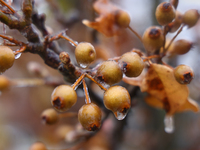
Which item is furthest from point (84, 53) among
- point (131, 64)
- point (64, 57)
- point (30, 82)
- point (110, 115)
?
point (110, 115)

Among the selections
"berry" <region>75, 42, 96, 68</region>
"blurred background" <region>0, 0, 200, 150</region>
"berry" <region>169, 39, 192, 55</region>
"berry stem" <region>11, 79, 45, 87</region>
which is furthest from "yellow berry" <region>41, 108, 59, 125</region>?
"berry" <region>169, 39, 192, 55</region>

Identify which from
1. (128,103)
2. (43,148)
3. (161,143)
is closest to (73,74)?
(128,103)

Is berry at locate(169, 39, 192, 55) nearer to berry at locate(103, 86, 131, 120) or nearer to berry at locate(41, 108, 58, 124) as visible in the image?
berry at locate(103, 86, 131, 120)

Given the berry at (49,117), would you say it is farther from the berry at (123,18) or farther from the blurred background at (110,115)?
the berry at (123,18)

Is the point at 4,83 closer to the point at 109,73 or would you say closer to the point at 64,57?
the point at 64,57

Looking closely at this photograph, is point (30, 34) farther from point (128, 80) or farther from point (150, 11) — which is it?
point (150, 11)
